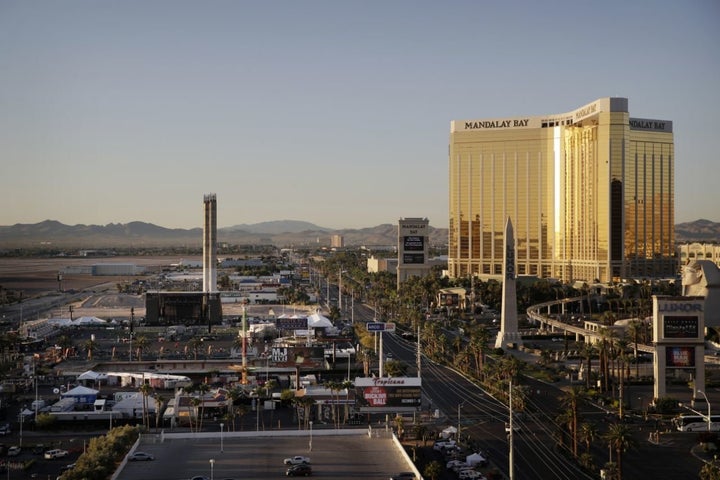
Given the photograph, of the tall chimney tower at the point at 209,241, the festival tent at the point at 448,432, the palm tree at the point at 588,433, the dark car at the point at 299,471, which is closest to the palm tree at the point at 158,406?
the dark car at the point at 299,471

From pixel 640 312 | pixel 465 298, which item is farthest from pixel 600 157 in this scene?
pixel 640 312

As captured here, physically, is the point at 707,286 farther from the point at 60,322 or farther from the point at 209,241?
the point at 60,322

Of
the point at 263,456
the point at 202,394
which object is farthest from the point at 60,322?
the point at 263,456

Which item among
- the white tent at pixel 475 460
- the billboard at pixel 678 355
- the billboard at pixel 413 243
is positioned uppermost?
the billboard at pixel 413 243

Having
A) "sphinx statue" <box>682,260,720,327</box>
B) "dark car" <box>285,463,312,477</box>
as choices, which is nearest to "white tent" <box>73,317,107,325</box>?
"sphinx statue" <box>682,260,720,327</box>

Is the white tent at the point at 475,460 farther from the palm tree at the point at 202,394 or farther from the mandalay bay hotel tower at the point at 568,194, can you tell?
the mandalay bay hotel tower at the point at 568,194

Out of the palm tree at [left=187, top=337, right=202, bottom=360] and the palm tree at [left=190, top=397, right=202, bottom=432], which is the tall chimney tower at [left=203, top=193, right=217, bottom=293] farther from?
the palm tree at [left=190, top=397, right=202, bottom=432]

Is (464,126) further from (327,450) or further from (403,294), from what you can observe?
(327,450)
